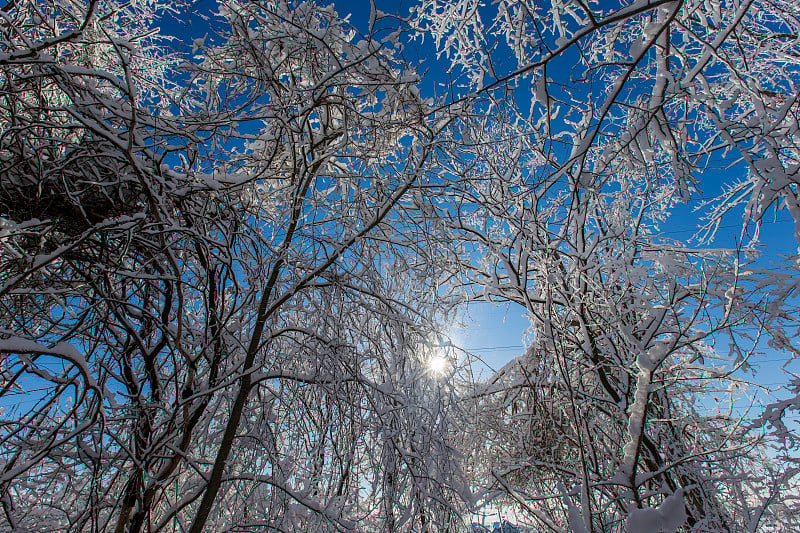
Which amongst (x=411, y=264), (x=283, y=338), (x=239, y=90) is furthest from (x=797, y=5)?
(x=283, y=338)

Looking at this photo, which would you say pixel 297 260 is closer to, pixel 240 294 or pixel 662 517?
pixel 240 294

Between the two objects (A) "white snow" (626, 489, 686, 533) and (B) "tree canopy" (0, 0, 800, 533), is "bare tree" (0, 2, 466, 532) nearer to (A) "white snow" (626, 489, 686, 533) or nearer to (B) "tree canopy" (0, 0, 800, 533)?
(B) "tree canopy" (0, 0, 800, 533)

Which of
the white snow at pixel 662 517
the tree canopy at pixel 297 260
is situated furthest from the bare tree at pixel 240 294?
the white snow at pixel 662 517

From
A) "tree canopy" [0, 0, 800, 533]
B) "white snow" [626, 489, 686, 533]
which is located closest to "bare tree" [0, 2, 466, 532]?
"tree canopy" [0, 0, 800, 533]

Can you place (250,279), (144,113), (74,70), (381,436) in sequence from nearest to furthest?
1. (74,70)
2. (144,113)
3. (381,436)
4. (250,279)

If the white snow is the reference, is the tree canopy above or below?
above

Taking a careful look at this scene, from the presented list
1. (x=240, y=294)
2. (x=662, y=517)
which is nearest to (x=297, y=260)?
(x=240, y=294)

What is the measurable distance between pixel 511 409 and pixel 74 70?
5419mm

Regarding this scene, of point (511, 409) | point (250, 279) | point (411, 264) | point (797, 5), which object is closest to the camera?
point (250, 279)

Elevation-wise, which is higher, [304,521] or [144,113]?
[144,113]

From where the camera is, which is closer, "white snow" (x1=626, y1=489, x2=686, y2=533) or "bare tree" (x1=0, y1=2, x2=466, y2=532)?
"white snow" (x1=626, y1=489, x2=686, y2=533)

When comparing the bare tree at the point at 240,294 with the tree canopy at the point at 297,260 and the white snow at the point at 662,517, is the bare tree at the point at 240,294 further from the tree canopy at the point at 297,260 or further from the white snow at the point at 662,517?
the white snow at the point at 662,517

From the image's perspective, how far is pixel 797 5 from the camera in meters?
2.61

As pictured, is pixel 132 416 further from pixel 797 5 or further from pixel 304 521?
pixel 797 5
